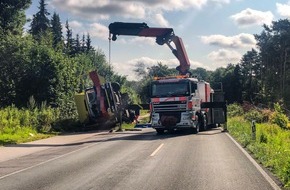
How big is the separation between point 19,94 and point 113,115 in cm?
1021

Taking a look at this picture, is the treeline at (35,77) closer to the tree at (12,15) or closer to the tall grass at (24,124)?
the tall grass at (24,124)

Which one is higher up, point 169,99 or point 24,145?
point 169,99

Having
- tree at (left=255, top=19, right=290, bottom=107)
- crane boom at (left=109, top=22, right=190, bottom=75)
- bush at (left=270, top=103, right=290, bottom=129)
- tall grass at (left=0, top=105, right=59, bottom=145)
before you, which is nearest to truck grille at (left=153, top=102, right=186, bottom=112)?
crane boom at (left=109, top=22, right=190, bottom=75)

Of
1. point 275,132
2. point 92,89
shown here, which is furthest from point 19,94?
point 275,132

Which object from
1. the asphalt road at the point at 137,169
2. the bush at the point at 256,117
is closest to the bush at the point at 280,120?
the bush at the point at 256,117

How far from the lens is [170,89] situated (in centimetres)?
2194

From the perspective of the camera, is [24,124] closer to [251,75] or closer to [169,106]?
[169,106]

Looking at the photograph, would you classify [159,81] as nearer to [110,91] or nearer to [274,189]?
[110,91]

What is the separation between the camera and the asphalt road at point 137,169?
8.87 m

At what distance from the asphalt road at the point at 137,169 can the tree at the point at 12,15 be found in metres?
32.5

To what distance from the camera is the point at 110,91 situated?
90.2 ft

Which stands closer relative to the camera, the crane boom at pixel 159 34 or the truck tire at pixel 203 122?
the truck tire at pixel 203 122

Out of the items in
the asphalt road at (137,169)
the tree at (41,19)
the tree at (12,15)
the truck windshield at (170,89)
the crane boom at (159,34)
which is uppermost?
the tree at (41,19)

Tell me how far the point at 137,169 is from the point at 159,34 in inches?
656
